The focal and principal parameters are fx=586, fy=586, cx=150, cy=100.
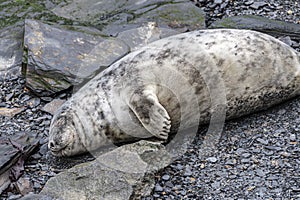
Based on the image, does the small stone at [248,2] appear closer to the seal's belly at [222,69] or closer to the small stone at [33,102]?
the seal's belly at [222,69]

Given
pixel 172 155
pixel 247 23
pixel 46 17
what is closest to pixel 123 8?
pixel 46 17

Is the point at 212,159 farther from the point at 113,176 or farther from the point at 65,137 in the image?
the point at 65,137

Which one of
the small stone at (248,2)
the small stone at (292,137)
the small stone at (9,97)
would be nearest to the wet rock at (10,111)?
the small stone at (9,97)

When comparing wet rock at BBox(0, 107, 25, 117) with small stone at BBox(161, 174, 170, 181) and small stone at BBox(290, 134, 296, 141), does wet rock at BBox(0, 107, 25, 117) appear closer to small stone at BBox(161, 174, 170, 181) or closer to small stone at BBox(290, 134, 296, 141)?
small stone at BBox(161, 174, 170, 181)

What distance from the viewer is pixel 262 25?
245 inches

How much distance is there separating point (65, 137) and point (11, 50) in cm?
187

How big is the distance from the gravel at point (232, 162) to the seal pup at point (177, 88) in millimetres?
141

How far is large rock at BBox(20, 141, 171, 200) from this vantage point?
410 cm

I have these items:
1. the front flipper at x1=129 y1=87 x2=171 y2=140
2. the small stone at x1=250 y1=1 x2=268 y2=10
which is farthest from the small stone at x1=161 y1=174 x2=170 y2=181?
the small stone at x1=250 y1=1 x2=268 y2=10

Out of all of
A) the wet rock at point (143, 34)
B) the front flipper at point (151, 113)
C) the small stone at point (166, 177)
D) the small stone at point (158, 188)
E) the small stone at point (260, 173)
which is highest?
the front flipper at point (151, 113)

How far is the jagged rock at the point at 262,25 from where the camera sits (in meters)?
6.09

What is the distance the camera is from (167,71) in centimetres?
485

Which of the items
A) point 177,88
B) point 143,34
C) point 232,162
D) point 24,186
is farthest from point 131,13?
point 24,186

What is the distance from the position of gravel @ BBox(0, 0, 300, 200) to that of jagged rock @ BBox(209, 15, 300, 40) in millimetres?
1133
